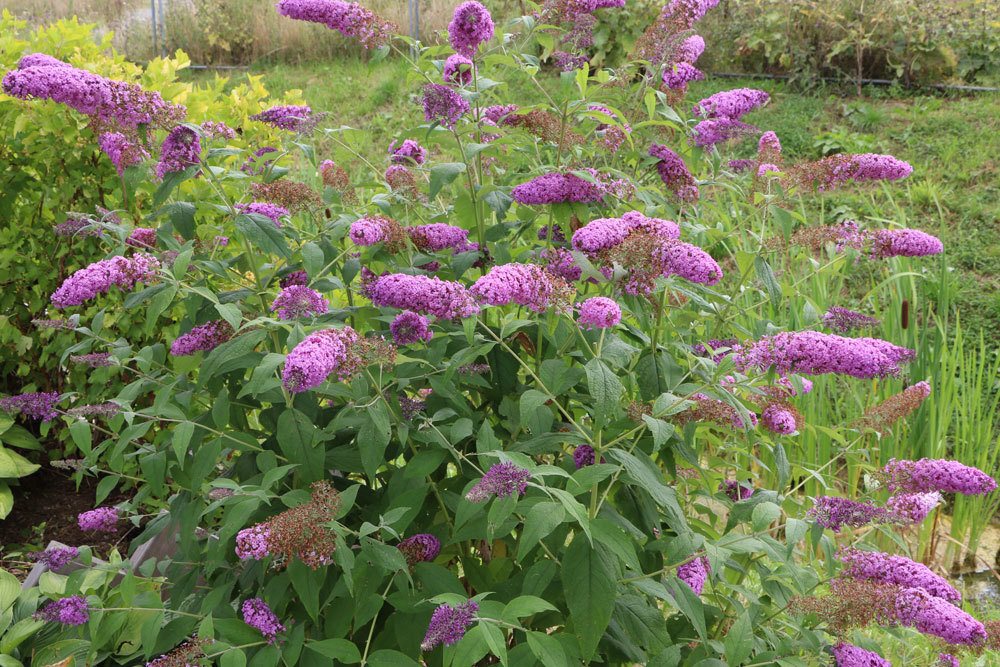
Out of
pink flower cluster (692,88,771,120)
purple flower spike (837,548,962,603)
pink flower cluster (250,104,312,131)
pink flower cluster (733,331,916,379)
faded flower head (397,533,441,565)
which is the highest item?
pink flower cluster (692,88,771,120)

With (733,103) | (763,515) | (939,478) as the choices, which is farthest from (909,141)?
(763,515)

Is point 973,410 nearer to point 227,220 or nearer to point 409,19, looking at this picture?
point 227,220

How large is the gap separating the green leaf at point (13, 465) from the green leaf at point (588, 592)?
253 cm

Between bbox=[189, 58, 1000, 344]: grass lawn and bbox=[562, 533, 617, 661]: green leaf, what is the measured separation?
3.26m

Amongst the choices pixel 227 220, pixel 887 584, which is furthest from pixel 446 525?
pixel 227 220

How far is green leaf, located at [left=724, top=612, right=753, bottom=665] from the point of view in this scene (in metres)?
1.77

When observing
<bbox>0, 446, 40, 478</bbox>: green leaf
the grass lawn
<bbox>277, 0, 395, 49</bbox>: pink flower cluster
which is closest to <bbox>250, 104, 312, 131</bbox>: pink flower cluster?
<bbox>277, 0, 395, 49</bbox>: pink flower cluster

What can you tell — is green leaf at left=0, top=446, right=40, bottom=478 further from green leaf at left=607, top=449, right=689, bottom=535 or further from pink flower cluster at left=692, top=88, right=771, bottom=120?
pink flower cluster at left=692, top=88, right=771, bottom=120

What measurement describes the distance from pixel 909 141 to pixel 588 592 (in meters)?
6.08

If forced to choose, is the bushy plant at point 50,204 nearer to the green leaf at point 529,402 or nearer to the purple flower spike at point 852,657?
the green leaf at point 529,402

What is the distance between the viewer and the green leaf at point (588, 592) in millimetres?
1661

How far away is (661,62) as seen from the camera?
86.2 inches

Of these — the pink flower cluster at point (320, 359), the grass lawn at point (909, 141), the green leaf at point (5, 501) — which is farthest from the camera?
the grass lawn at point (909, 141)

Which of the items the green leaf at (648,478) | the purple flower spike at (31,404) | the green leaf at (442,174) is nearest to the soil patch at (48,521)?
the purple flower spike at (31,404)
